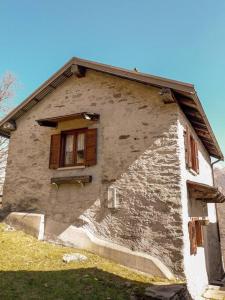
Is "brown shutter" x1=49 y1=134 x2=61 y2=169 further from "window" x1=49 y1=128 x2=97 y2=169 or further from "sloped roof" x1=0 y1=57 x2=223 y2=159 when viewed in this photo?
"sloped roof" x1=0 y1=57 x2=223 y2=159

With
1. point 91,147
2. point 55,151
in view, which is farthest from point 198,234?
point 55,151

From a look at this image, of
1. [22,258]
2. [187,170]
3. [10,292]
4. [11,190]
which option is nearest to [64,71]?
[11,190]

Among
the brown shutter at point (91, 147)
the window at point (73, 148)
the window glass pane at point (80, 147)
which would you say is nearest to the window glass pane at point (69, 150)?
the window at point (73, 148)

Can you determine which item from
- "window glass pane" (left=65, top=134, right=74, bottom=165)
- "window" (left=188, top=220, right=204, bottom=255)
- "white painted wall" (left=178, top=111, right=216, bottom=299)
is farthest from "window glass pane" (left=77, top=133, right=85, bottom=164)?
"window" (left=188, top=220, right=204, bottom=255)

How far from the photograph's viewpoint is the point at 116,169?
850cm

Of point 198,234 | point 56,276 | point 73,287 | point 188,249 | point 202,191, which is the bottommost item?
point 73,287

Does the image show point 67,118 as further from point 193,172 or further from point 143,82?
point 193,172

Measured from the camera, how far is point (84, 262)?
721cm

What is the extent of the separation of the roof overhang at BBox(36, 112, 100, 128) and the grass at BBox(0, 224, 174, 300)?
158 inches

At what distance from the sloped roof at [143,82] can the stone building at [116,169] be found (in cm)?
3

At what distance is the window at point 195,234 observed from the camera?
299 inches

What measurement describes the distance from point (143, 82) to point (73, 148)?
131 inches

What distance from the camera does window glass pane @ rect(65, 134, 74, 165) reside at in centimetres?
960

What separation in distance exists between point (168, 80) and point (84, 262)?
18.3ft
